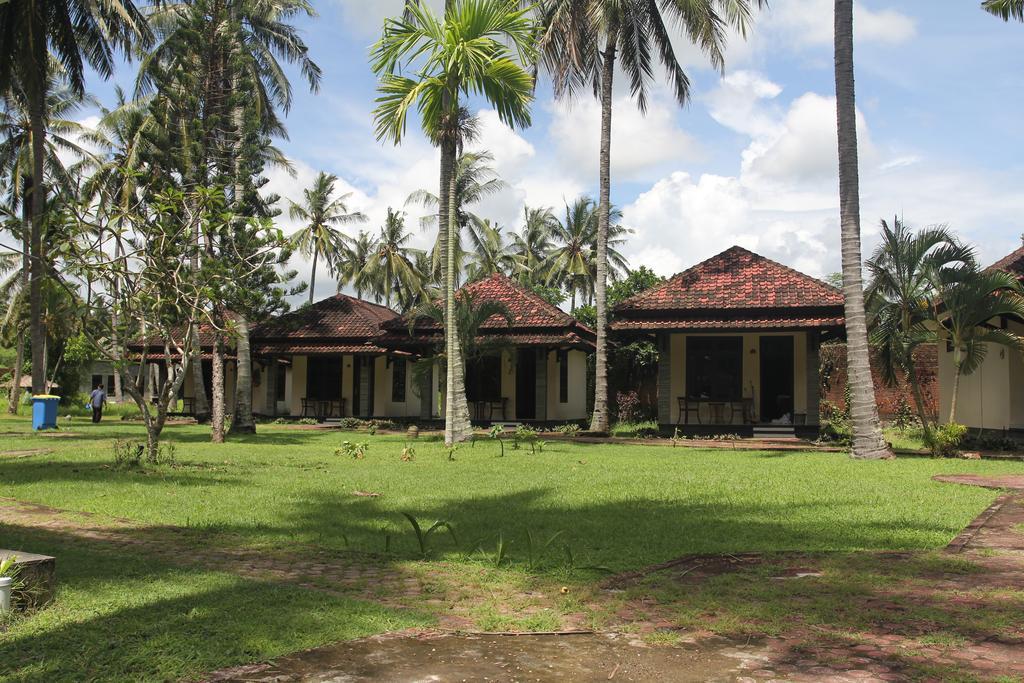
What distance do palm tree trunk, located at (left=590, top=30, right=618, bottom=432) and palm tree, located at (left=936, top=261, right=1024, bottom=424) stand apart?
843 centimetres

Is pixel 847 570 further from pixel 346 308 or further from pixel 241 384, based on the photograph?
pixel 346 308

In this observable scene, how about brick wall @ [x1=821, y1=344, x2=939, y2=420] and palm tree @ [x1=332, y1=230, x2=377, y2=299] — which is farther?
palm tree @ [x1=332, y1=230, x2=377, y2=299]

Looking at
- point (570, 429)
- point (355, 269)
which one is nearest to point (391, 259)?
point (355, 269)

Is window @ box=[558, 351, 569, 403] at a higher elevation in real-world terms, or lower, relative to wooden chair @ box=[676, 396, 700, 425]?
higher

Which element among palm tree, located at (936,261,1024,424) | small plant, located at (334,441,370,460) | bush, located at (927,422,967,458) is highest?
palm tree, located at (936,261,1024,424)

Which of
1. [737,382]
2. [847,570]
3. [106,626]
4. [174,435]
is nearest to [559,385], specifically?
[737,382]

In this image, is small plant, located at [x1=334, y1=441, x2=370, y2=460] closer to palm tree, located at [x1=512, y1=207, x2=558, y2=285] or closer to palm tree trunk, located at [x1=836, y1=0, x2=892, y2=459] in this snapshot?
palm tree trunk, located at [x1=836, y1=0, x2=892, y2=459]

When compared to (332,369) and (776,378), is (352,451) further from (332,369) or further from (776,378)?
(332,369)

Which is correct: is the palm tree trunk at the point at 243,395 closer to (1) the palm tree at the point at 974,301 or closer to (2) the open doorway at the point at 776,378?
(2) the open doorway at the point at 776,378

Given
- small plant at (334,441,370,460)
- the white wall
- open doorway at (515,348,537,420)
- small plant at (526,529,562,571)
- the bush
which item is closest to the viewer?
small plant at (526,529,562,571)

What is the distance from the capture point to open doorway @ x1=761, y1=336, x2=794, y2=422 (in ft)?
72.9

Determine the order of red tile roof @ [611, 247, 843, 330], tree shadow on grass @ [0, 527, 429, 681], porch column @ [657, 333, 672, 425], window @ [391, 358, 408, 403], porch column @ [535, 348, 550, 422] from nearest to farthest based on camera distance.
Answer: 1. tree shadow on grass @ [0, 527, 429, 681]
2. red tile roof @ [611, 247, 843, 330]
3. porch column @ [657, 333, 672, 425]
4. porch column @ [535, 348, 550, 422]
5. window @ [391, 358, 408, 403]

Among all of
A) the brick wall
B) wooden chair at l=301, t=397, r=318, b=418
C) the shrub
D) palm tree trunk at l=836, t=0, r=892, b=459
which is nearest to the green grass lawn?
palm tree trunk at l=836, t=0, r=892, b=459

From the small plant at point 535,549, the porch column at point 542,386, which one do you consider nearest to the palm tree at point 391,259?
the porch column at point 542,386
